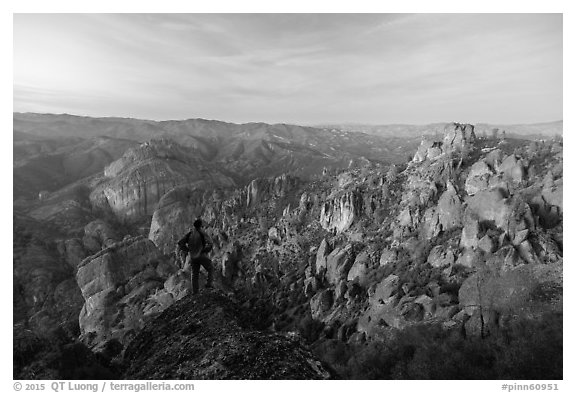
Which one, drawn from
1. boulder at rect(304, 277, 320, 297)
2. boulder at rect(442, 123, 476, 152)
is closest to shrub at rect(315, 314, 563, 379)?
boulder at rect(304, 277, 320, 297)

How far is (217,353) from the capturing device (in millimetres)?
12711

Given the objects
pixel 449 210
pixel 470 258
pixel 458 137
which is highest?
pixel 458 137

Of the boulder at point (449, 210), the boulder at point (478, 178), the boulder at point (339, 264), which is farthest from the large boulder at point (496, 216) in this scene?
the boulder at point (339, 264)

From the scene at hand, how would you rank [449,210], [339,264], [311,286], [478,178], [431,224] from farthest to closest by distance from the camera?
1. [339,264]
2. [311,286]
3. [478,178]
4. [431,224]
5. [449,210]

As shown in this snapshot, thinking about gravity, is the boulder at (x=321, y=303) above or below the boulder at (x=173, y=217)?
below

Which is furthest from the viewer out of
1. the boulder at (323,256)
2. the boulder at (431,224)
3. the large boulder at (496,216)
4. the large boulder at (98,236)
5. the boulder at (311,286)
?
the large boulder at (98,236)

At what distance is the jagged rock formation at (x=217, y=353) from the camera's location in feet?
41.0

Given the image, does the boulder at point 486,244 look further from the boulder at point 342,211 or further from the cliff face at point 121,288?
the cliff face at point 121,288

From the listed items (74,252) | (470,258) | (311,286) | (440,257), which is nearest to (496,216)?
(470,258)

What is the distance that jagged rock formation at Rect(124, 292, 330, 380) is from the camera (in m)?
12.5

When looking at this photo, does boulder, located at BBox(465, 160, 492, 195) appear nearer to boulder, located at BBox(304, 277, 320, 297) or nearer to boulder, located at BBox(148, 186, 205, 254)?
boulder, located at BBox(304, 277, 320, 297)

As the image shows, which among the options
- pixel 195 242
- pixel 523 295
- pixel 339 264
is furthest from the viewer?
pixel 339 264

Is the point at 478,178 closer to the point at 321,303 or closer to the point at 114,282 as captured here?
the point at 321,303
